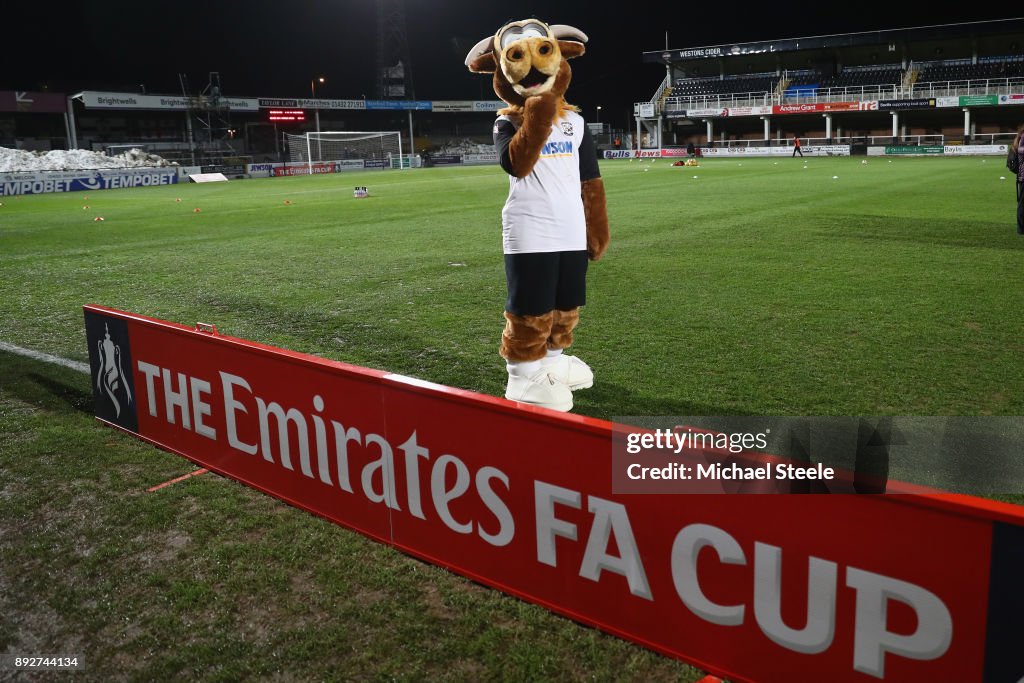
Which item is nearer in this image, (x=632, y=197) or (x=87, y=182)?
(x=632, y=197)

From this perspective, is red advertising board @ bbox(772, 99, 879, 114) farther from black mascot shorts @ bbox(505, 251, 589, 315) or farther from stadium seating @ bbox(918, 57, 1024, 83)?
black mascot shorts @ bbox(505, 251, 589, 315)

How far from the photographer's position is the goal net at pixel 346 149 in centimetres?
5041

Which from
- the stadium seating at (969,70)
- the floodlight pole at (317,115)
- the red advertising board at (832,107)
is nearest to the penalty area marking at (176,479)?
the floodlight pole at (317,115)

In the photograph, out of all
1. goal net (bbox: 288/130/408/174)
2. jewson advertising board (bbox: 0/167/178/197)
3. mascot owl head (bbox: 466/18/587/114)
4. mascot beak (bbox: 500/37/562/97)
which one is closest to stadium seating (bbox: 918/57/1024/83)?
goal net (bbox: 288/130/408/174)

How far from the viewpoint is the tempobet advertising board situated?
5.89 feet

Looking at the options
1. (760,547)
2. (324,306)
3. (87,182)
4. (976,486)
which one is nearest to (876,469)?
(760,547)

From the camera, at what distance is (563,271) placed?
4.39 meters

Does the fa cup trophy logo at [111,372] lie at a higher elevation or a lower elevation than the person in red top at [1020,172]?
lower

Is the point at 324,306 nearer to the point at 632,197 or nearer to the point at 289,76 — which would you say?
the point at 632,197

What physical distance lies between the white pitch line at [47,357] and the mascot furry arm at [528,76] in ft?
11.5

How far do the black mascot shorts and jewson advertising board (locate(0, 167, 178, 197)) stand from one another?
32920 mm

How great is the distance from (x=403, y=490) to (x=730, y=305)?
15.9 ft

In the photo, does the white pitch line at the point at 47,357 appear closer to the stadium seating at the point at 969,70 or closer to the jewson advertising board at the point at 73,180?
the jewson advertising board at the point at 73,180

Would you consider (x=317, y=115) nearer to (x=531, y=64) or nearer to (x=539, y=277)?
(x=539, y=277)
